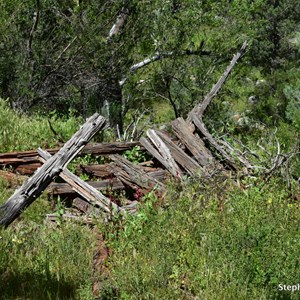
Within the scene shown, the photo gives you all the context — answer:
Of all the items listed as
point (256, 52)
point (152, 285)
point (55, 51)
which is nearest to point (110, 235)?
point (152, 285)

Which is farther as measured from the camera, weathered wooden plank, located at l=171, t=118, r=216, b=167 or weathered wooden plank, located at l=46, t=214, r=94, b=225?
weathered wooden plank, located at l=171, t=118, r=216, b=167

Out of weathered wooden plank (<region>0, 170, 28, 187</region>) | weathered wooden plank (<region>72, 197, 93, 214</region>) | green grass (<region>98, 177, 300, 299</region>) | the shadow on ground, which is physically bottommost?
weathered wooden plank (<region>72, 197, 93, 214</region>)

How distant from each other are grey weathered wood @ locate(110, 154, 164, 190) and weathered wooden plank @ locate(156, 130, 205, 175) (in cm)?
51

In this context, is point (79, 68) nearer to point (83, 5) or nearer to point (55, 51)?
point (55, 51)

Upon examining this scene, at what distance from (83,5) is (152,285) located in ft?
26.9

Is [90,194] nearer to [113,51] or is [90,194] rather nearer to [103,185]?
[103,185]

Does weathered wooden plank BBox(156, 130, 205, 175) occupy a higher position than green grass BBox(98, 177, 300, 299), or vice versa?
green grass BBox(98, 177, 300, 299)

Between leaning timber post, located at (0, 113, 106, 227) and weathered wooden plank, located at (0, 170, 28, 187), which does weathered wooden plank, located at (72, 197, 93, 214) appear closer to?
leaning timber post, located at (0, 113, 106, 227)

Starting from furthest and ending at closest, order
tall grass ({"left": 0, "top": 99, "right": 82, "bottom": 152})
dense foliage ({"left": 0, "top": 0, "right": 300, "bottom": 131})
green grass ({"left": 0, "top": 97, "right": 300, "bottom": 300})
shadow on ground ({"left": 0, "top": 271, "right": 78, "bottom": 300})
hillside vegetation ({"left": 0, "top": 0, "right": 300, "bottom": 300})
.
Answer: dense foliage ({"left": 0, "top": 0, "right": 300, "bottom": 131})
tall grass ({"left": 0, "top": 99, "right": 82, "bottom": 152})
hillside vegetation ({"left": 0, "top": 0, "right": 300, "bottom": 300})
green grass ({"left": 0, "top": 97, "right": 300, "bottom": 300})
shadow on ground ({"left": 0, "top": 271, "right": 78, "bottom": 300})

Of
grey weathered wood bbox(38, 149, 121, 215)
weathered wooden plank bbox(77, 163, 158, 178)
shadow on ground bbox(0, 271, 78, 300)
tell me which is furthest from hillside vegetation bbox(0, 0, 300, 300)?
weathered wooden plank bbox(77, 163, 158, 178)

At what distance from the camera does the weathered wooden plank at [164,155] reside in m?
6.97

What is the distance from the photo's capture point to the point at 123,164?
6938mm

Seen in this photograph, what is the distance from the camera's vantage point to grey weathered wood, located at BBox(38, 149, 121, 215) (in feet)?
19.9

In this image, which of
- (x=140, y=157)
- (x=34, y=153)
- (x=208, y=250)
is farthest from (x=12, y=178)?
(x=208, y=250)
